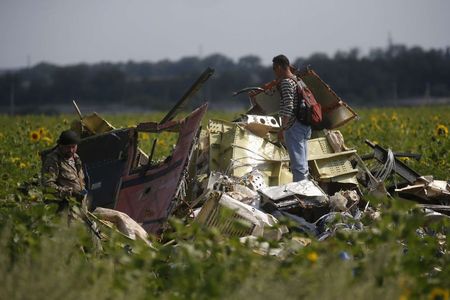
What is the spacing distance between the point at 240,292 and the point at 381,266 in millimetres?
966

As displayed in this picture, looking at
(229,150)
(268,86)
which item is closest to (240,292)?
(229,150)

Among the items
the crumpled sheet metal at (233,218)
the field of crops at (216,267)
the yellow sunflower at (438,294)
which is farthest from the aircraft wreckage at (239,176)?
the yellow sunflower at (438,294)

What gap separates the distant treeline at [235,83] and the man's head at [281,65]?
53584 mm

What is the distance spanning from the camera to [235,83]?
88.4m

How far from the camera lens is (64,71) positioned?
283 feet

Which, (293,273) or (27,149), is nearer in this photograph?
(293,273)

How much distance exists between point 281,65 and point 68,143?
309 cm

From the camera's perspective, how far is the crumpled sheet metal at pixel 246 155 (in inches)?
492

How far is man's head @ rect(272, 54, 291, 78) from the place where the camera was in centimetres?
1244

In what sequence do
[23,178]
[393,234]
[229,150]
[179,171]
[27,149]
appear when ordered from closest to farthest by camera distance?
1. [393,234]
2. [179,171]
3. [229,150]
4. [23,178]
5. [27,149]

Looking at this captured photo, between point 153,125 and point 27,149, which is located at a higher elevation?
point 153,125

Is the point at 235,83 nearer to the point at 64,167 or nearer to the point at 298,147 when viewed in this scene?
the point at 298,147

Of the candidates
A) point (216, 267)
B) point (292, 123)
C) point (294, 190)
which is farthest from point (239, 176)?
point (216, 267)

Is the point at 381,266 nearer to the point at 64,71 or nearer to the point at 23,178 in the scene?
the point at 23,178
